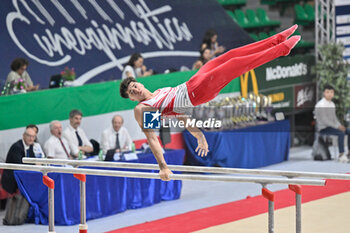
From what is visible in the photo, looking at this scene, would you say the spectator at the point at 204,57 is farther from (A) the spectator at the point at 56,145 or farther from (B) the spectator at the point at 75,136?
(A) the spectator at the point at 56,145

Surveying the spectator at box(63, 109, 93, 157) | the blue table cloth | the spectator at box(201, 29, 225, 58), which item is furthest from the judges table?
the spectator at box(201, 29, 225, 58)

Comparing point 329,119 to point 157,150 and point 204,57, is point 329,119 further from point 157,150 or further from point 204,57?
point 157,150

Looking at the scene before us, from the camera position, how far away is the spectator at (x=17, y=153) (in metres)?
8.43

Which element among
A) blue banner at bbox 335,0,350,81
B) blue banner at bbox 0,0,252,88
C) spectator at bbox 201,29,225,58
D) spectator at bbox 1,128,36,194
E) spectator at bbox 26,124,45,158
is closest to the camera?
spectator at bbox 1,128,36,194

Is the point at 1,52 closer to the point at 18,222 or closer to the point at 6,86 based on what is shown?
the point at 6,86

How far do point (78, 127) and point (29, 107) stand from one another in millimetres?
785

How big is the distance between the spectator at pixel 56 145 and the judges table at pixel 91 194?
537mm

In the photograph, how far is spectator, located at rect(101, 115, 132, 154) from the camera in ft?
31.1

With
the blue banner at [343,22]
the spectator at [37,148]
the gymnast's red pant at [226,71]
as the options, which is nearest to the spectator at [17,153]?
the spectator at [37,148]

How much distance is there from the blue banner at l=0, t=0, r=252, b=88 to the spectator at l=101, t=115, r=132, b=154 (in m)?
1.09

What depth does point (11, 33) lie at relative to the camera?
10.4 m

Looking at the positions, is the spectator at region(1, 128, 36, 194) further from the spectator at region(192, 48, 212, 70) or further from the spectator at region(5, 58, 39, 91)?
the spectator at region(192, 48, 212, 70)

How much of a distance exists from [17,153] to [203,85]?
3.57 m

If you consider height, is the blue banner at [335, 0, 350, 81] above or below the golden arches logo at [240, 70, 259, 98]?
above
